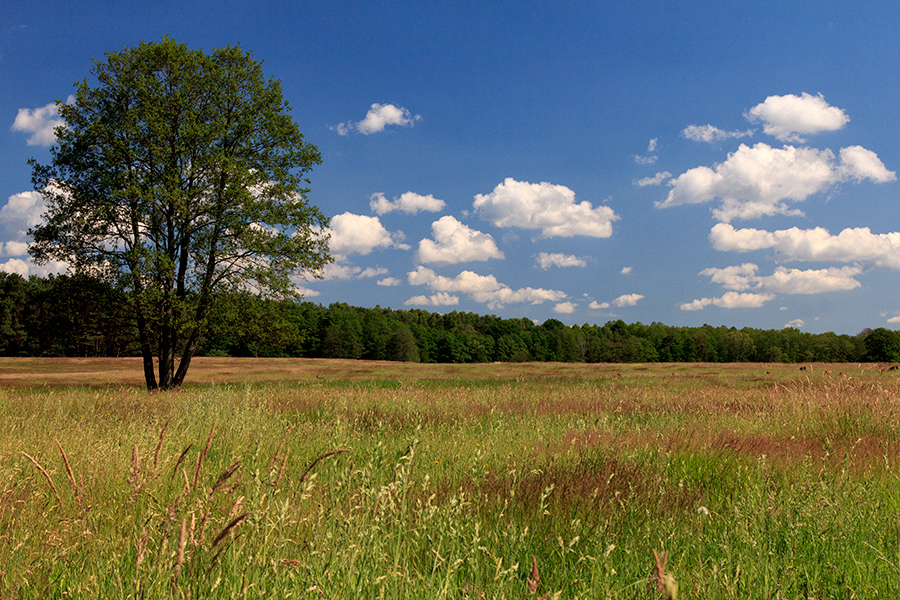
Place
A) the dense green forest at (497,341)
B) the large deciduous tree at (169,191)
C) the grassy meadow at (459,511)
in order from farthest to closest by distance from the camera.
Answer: the dense green forest at (497,341)
the large deciduous tree at (169,191)
the grassy meadow at (459,511)

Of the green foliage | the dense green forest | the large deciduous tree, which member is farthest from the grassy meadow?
the green foliage

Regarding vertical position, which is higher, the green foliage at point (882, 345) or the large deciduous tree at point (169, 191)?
the large deciduous tree at point (169, 191)

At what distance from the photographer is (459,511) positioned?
294cm

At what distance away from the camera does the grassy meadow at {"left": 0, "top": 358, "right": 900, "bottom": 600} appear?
214 centimetres

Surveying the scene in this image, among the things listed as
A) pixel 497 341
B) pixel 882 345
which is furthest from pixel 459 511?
pixel 497 341

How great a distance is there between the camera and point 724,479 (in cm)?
461

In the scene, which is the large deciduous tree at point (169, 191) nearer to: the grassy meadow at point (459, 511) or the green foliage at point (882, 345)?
the grassy meadow at point (459, 511)

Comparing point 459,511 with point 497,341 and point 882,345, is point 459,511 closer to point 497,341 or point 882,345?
point 882,345

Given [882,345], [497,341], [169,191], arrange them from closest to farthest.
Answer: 1. [169,191]
2. [882,345]
3. [497,341]

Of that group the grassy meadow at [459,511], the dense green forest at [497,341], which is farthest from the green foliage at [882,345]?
the grassy meadow at [459,511]

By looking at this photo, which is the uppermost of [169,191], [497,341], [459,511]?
[169,191]

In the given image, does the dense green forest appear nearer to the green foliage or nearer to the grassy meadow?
the green foliage

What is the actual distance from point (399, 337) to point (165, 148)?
8634 cm

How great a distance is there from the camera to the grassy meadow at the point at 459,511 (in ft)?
7.02
